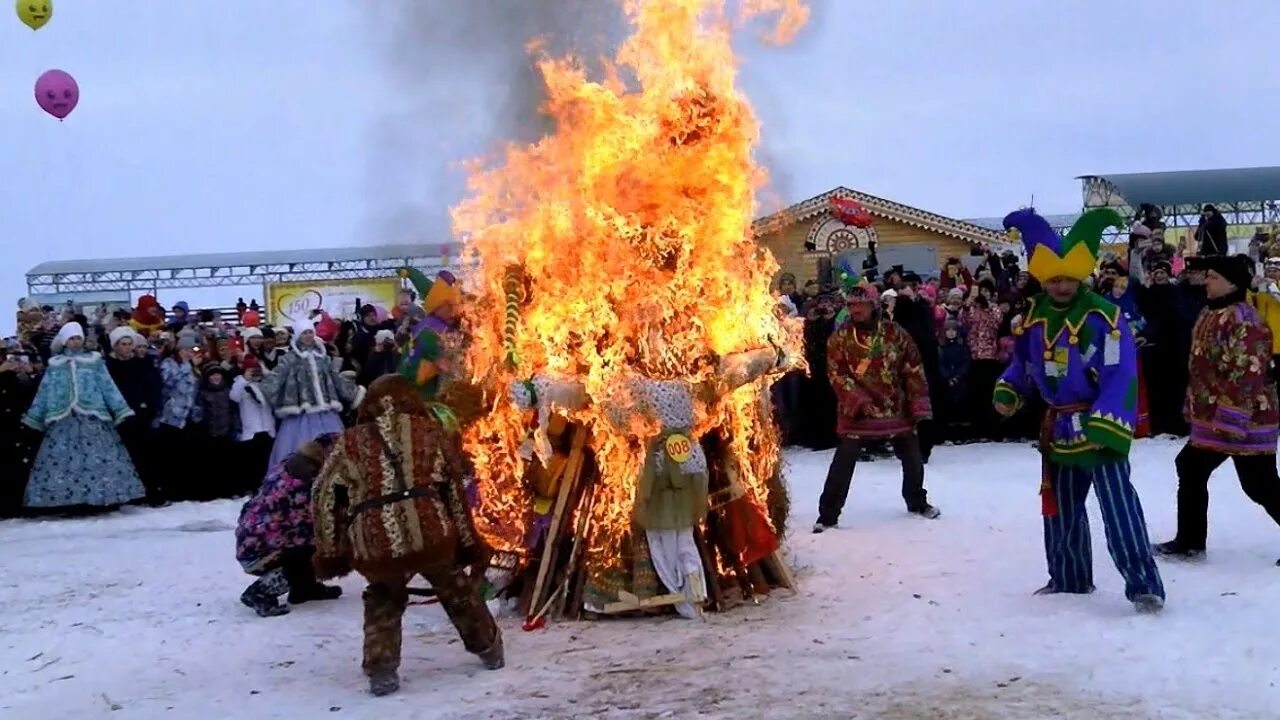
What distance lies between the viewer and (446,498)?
6.02m

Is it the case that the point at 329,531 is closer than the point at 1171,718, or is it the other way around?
the point at 1171,718

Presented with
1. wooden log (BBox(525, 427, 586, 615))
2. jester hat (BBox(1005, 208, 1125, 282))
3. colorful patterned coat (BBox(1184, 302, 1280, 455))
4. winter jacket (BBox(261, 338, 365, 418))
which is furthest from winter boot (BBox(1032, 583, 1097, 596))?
winter jacket (BBox(261, 338, 365, 418))

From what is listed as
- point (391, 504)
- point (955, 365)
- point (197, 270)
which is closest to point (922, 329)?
point (955, 365)

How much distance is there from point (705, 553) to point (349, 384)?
15.8 feet

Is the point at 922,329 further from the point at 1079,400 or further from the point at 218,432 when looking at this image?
the point at 218,432

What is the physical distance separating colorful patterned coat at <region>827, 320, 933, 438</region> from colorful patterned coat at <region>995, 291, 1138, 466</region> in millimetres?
2779

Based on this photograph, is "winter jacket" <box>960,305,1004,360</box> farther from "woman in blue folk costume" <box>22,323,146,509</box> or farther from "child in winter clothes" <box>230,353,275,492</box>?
"woman in blue folk costume" <box>22,323,146,509</box>

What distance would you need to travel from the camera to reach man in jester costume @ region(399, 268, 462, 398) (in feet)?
26.3

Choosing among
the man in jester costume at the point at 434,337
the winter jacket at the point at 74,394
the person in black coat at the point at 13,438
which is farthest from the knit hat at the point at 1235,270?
the person in black coat at the point at 13,438

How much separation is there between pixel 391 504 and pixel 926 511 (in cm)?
517

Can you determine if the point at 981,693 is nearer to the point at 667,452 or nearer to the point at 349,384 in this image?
the point at 667,452

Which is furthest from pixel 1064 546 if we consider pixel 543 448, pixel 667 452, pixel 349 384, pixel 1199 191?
pixel 1199 191

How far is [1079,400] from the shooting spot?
21.9 ft

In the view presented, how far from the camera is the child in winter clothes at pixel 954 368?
13.9 meters
